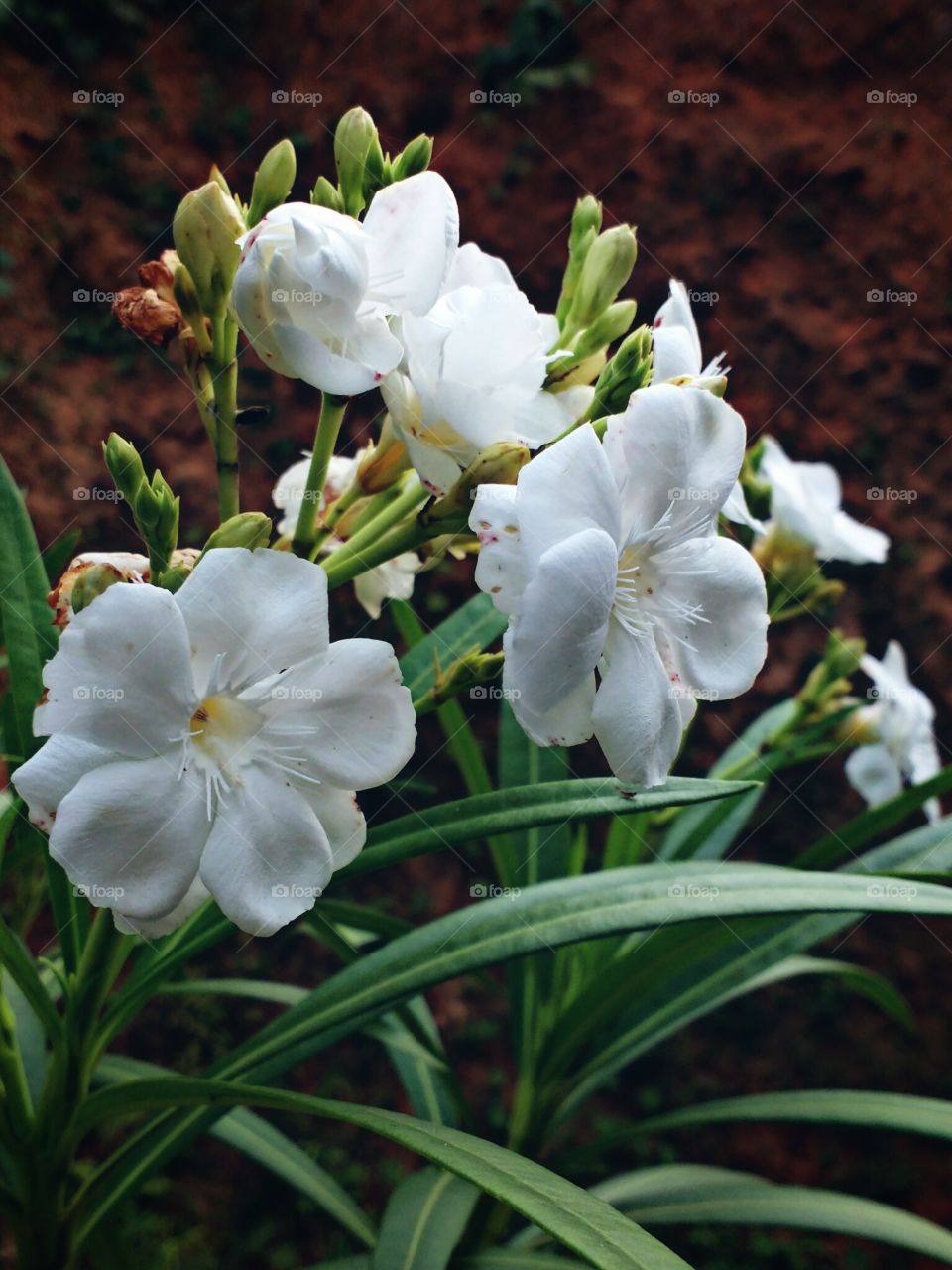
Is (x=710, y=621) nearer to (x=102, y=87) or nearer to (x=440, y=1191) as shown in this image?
(x=440, y=1191)

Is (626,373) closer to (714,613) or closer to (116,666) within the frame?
(714,613)

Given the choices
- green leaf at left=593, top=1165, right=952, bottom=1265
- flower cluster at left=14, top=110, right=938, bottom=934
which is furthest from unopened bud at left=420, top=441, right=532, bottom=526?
green leaf at left=593, top=1165, right=952, bottom=1265
